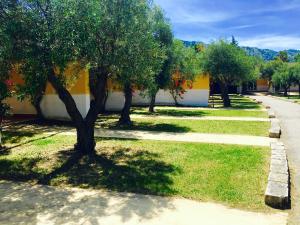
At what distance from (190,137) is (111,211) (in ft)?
29.8

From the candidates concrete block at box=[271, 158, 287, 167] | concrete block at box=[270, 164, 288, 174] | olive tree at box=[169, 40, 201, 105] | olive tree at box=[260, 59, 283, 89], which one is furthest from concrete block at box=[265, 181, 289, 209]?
olive tree at box=[260, 59, 283, 89]

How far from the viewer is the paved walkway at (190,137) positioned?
14.8 metres

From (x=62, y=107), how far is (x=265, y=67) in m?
68.1

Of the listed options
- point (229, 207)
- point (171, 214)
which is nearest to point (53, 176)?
point (171, 214)

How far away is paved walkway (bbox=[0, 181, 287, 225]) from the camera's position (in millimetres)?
6727

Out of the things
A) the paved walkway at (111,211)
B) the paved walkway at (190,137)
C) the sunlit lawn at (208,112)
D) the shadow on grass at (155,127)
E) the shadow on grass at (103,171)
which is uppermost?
the sunlit lawn at (208,112)

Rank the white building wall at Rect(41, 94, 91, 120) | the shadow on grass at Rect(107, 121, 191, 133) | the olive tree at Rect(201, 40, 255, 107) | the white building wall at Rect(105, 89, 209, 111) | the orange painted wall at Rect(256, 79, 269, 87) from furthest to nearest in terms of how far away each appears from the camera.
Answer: the orange painted wall at Rect(256, 79, 269, 87) → the white building wall at Rect(105, 89, 209, 111) → the olive tree at Rect(201, 40, 255, 107) → the white building wall at Rect(41, 94, 91, 120) → the shadow on grass at Rect(107, 121, 191, 133)

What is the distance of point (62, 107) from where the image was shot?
70.2 ft

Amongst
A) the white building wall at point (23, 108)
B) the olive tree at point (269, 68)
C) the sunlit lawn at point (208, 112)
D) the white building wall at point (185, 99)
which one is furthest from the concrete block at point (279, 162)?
the olive tree at point (269, 68)

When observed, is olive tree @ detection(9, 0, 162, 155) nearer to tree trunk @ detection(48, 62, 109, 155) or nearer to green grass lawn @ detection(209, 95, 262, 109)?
tree trunk @ detection(48, 62, 109, 155)

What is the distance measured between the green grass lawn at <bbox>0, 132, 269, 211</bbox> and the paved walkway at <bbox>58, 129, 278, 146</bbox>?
3.35 ft

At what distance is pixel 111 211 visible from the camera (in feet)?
23.6

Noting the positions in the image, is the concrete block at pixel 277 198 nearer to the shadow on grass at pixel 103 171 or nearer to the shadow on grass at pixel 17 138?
the shadow on grass at pixel 103 171

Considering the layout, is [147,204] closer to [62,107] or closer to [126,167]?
[126,167]
